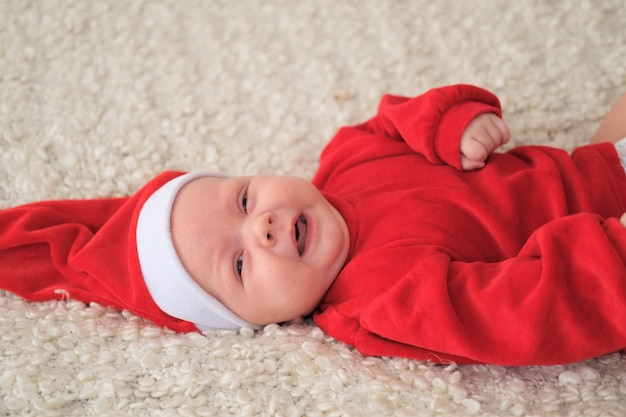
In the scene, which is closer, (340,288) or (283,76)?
(340,288)

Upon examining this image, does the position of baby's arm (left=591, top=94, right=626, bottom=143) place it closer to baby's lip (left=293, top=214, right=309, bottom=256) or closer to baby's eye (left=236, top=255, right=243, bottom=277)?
baby's lip (left=293, top=214, right=309, bottom=256)

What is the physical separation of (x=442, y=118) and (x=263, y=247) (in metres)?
0.46

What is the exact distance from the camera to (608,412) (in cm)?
92

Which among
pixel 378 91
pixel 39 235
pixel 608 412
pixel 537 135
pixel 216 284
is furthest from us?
pixel 378 91

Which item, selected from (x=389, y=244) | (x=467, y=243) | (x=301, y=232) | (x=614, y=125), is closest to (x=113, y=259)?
(x=301, y=232)

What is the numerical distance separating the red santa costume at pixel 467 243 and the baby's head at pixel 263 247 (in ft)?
0.21

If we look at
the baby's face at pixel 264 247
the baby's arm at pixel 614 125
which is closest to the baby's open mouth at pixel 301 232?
the baby's face at pixel 264 247

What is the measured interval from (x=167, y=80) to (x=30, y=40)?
16.0 inches

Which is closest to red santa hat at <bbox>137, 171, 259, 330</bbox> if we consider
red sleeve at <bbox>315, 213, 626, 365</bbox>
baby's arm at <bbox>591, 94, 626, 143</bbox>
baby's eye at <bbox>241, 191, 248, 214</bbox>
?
baby's eye at <bbox>241, 191, 248, 214</bbox>

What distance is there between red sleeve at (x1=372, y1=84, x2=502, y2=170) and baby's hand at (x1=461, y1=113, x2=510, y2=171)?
0.02m

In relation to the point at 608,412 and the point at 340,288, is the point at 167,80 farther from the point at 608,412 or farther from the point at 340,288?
the point at 608,412

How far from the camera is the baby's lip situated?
4.09 feet

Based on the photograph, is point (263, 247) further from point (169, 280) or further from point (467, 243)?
point (467, 243)

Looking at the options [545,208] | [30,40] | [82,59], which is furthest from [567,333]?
[30,40]
